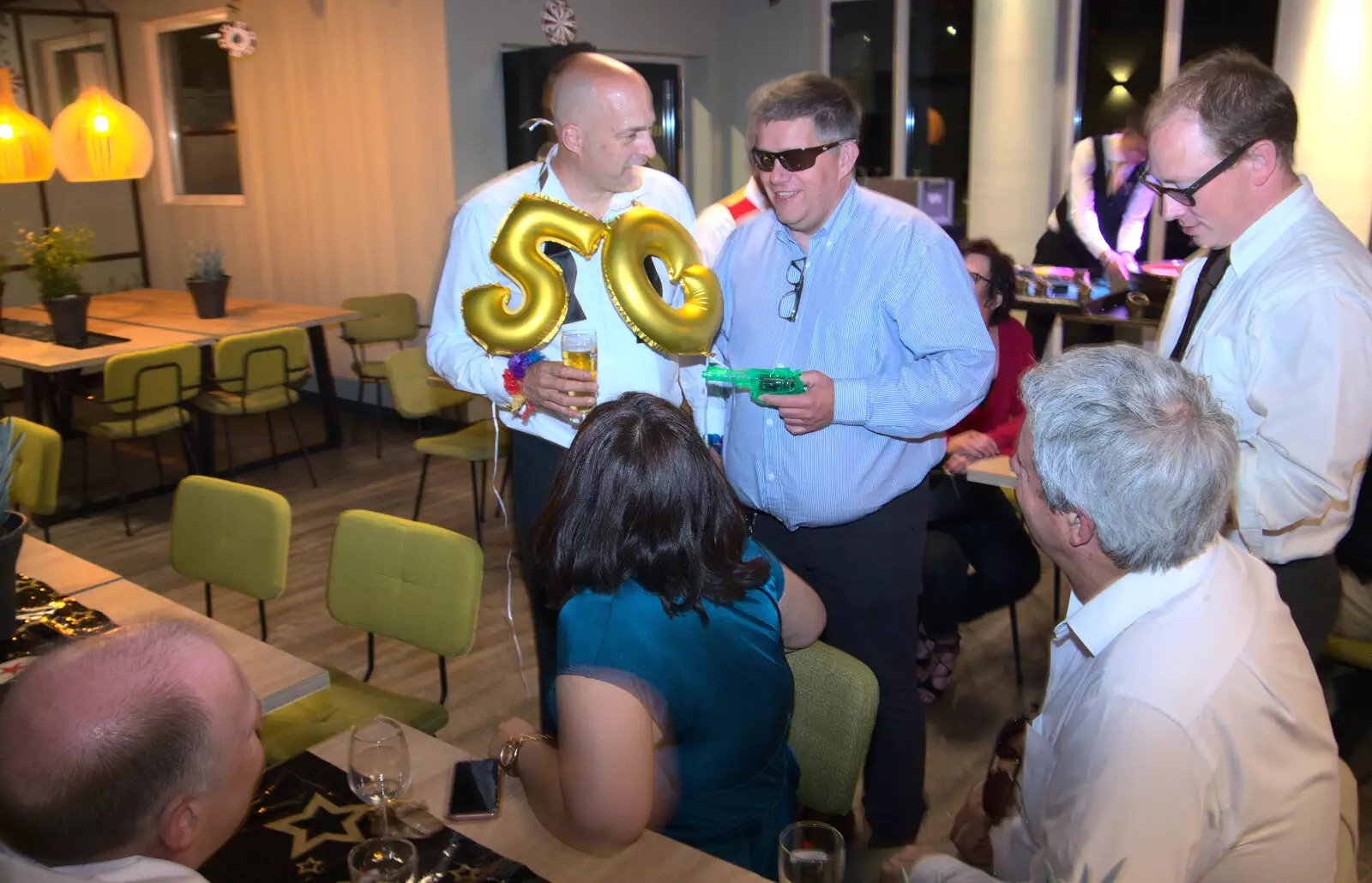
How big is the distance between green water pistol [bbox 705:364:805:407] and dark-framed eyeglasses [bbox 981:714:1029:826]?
87 centimetres

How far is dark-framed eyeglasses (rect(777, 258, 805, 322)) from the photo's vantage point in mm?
2484

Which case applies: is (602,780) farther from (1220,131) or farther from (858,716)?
(1220,131)

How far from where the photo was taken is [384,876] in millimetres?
1419

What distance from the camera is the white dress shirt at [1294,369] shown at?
1963 millimetres

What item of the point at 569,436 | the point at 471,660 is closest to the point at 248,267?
the point at 471,660

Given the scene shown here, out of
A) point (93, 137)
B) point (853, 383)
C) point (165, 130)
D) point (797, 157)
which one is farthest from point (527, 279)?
point (165, 130)

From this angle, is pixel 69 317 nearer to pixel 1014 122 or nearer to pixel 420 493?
pixel 420 493

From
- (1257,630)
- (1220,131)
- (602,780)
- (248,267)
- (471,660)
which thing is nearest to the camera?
(1257,630)

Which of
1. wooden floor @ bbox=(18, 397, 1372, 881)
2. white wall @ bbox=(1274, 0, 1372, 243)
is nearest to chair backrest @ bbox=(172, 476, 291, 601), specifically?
wooden floor @ bbox=(18, 397, 1372, 881)

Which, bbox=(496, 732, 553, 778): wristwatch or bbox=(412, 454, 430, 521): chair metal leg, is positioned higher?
bbox=(496, 732, 553, 778): wristwatch

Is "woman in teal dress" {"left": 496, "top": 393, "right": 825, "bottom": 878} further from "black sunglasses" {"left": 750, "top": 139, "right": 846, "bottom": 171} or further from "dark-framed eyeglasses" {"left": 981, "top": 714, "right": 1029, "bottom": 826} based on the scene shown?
"black sunglasses" {"left": 750, "top": 139, "right": 846, "bottom": 171}

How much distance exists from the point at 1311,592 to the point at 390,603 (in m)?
2.14

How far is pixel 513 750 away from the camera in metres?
1.69

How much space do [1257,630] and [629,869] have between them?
0.92 meters
